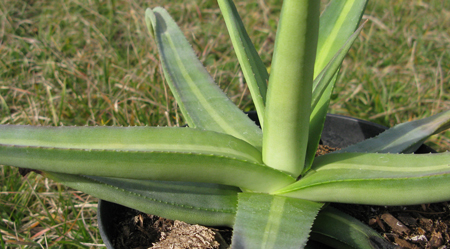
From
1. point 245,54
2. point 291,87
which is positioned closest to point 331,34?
point 245,54

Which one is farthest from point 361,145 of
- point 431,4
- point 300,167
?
point 431,4

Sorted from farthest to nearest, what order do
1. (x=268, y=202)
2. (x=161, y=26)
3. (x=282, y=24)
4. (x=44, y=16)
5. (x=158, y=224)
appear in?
(x=44, y=16), (x=161, y=26), (x=158, y=224), (x=268, y=202), (x=282, y=24)

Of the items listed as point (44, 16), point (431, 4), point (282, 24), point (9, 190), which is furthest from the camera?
point (431, 4)

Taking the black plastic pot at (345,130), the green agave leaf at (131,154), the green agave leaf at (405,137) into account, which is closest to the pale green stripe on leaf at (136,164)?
the green agave leaf at (131,154)

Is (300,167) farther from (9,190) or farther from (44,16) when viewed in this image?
(44,16)

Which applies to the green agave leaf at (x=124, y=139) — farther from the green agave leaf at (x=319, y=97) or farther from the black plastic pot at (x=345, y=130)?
the black plastic pot at (x=345, y=130)

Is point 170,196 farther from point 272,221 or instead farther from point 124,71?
point 124,71

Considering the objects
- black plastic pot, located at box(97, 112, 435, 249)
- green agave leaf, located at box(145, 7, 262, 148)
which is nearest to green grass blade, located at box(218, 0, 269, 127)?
green agave leaf, located at box(145, 7, 262, 148)
